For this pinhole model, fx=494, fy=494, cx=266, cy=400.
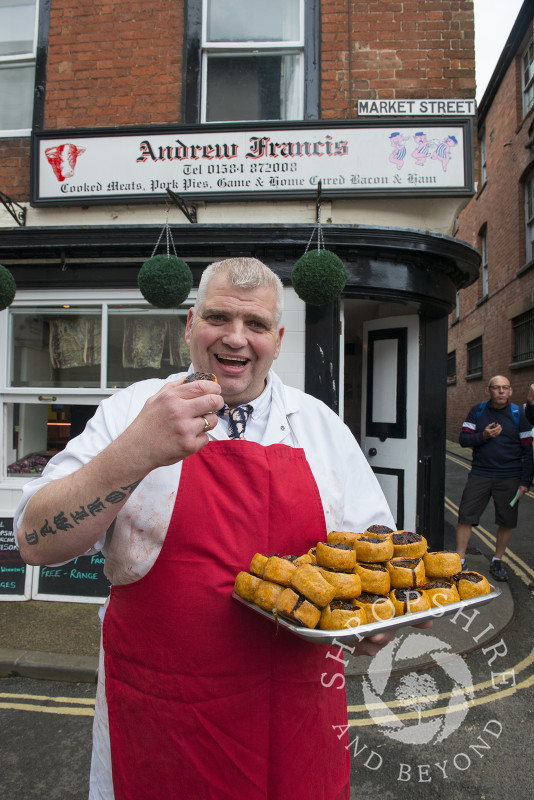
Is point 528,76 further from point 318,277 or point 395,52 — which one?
point 318,277

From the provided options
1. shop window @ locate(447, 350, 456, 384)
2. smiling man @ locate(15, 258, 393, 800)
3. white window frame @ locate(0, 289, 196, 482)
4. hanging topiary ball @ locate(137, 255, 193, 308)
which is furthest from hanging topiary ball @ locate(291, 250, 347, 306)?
shop window @ locate(447, 350, 456, 384)

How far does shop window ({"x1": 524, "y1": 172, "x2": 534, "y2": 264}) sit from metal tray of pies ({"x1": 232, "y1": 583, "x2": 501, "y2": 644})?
14195 mm

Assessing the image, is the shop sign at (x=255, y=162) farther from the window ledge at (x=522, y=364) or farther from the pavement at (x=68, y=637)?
the window ledge at (x=522, y=364)

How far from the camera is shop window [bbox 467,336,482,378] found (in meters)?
17.3

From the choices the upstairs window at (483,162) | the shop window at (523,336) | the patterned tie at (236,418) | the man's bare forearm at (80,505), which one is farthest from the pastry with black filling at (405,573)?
the upstairs window at (483,162)

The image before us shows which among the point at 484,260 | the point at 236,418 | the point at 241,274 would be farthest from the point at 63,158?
the point at 484,260

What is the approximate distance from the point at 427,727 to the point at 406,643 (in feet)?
3.71

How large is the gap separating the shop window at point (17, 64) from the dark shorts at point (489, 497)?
21.8 ft

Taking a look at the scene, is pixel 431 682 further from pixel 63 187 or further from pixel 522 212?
pixel 522 212

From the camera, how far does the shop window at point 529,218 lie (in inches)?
520

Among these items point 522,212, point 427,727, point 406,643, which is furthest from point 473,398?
point 427,727

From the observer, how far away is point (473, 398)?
1783cm

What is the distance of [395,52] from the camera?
16.8 ft

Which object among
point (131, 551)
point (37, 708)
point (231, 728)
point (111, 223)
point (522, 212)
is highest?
point (522, 212)
